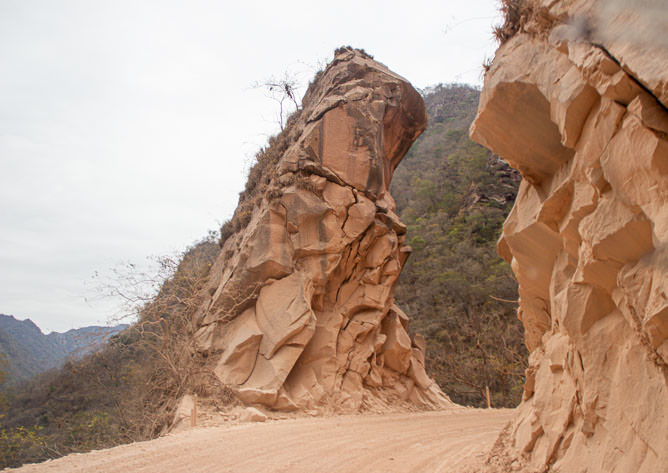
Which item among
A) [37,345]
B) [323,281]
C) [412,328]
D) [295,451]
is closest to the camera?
[295,451]

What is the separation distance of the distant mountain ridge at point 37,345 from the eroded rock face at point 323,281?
9.36 feet

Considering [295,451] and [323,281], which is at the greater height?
[323,281]

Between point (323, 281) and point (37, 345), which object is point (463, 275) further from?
point (37, 345)

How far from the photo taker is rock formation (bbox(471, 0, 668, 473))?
2703 mm

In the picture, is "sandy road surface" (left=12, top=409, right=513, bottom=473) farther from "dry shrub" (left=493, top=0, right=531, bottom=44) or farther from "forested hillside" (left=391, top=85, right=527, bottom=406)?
"forested hillside" (left=391, top=85, right=527, bottom=406)

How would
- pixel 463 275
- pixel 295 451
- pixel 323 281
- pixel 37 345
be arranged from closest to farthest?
pixel 295 451 < pixel 323 281 < pixel 463 275 < pixel 37 345

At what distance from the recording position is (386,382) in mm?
13875

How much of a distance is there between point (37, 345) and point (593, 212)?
51127 mm

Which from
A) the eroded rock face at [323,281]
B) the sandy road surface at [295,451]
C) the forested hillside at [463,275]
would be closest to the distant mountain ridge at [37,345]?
the eroded rock face at [323,281]

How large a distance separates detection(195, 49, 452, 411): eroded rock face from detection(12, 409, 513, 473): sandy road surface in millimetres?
3134

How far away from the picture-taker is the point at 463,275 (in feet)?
83.1

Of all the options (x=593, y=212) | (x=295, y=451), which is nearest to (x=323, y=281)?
(x=295, y=451)

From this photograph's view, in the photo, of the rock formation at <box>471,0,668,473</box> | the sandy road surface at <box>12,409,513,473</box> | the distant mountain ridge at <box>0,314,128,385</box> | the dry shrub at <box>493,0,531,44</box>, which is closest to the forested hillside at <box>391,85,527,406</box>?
the sandy road surface at <box>12,409,513,473</box>

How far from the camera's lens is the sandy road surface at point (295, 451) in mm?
5105
